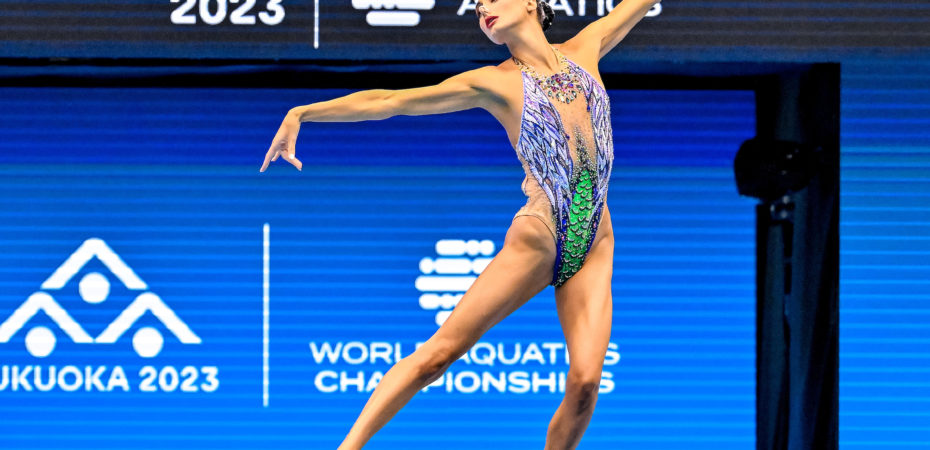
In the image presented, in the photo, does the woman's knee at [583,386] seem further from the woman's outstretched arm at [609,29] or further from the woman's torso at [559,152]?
the woman's outstretched arm at [609,29]

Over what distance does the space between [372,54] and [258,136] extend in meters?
1.09

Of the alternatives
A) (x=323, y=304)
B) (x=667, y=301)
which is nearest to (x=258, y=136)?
(x=323, y=304)

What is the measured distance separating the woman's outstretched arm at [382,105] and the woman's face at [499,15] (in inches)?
7.3

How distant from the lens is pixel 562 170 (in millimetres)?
3922

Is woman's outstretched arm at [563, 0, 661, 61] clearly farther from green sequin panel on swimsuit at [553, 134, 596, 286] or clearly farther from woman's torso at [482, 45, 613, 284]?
green sequin panel on swimsuit at [553, 134, 596, 286]

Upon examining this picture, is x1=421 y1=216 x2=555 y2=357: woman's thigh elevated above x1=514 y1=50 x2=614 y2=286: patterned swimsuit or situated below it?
below

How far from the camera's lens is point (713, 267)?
5.83 meters

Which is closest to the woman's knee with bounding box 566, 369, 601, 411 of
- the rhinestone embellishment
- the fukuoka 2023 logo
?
the rhinestone embellishment

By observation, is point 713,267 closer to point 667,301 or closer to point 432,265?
point 667,301

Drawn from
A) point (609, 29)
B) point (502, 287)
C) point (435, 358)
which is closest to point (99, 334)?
point (435, 358)

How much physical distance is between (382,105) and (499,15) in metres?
0.58

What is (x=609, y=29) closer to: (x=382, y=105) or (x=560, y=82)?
(x=560, y=82)

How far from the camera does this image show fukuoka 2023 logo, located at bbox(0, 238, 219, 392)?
571 cm

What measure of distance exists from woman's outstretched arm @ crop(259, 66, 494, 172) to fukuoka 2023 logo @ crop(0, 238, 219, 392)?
2.22 m
